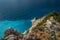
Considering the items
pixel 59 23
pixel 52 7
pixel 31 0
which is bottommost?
pixel 59 23

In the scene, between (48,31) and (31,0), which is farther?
(31,0)

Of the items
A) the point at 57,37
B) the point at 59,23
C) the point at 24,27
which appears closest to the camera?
the point at 57,37

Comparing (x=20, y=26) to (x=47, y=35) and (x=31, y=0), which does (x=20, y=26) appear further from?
(x=31, y=0)

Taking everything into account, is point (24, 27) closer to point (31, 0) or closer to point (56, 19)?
point (56, 19)

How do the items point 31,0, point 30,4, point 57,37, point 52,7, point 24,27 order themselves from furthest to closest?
point 31,0 → point 30,4 → point 52,7 → point 24,27 → point 57,37

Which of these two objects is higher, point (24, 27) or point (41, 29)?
point (24, 27)

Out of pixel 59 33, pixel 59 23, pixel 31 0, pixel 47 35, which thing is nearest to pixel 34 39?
pixel 47 35
